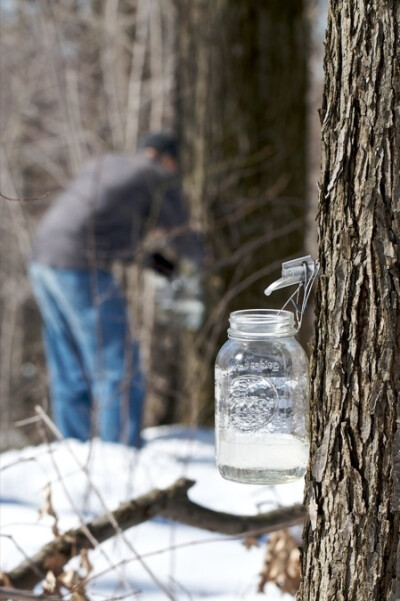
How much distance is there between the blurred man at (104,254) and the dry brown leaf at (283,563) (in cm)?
236

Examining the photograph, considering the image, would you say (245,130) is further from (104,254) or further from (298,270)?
(298,270)

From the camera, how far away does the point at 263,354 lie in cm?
173

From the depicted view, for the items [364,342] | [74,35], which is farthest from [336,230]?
[74,35]

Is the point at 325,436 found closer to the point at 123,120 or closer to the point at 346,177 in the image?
the point at 346,177

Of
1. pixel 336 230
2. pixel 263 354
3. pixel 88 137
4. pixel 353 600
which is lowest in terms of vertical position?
pixel 353 600

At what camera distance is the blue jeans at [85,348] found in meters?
4.88

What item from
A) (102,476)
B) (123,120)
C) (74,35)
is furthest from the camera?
(74,35)

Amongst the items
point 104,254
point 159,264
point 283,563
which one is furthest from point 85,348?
point 283,563

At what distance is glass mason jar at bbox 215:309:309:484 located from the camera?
172 centimetres

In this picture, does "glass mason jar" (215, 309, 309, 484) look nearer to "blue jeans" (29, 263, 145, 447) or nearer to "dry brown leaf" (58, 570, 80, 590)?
"dry brown leaf" (58, 570, 80, 590)

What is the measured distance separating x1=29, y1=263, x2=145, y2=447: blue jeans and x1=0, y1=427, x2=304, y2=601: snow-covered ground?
1.41 ft

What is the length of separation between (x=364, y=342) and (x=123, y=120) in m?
6.44

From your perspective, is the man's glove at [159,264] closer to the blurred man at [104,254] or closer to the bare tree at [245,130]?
the blurred man at [104,254]

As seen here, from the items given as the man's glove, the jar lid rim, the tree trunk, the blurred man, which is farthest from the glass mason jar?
the man's glove
